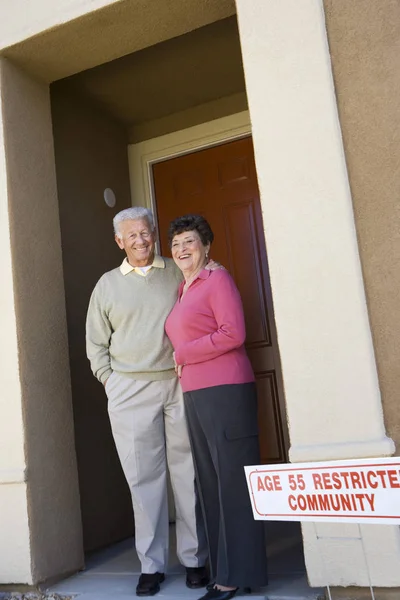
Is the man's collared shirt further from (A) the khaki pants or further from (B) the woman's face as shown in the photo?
(A) the khaki pants

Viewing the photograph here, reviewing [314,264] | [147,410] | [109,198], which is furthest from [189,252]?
[109,198]

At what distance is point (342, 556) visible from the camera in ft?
8.95

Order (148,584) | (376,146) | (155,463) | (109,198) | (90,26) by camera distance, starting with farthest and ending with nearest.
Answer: (109,198) < (90,26) < (155,463) < (148,584) < (376,146)

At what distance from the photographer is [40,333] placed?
375cm

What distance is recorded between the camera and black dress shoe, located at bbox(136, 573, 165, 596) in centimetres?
319

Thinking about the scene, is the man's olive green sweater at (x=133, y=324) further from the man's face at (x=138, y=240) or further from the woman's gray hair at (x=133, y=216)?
the woman's gray hair at (x=133, y=216)

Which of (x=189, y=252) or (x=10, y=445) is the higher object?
(x=189, y=252)

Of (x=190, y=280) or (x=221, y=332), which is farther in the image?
(x=190, y=280)

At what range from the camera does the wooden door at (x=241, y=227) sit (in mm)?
4488

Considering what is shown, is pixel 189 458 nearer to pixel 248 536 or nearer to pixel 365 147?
pixel 248 536

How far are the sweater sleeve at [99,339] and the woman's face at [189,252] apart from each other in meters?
0.53

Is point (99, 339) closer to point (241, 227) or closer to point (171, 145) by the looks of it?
point (241, 227)

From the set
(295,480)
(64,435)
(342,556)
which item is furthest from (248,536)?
(64,435)

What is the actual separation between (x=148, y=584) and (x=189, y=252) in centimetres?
166
